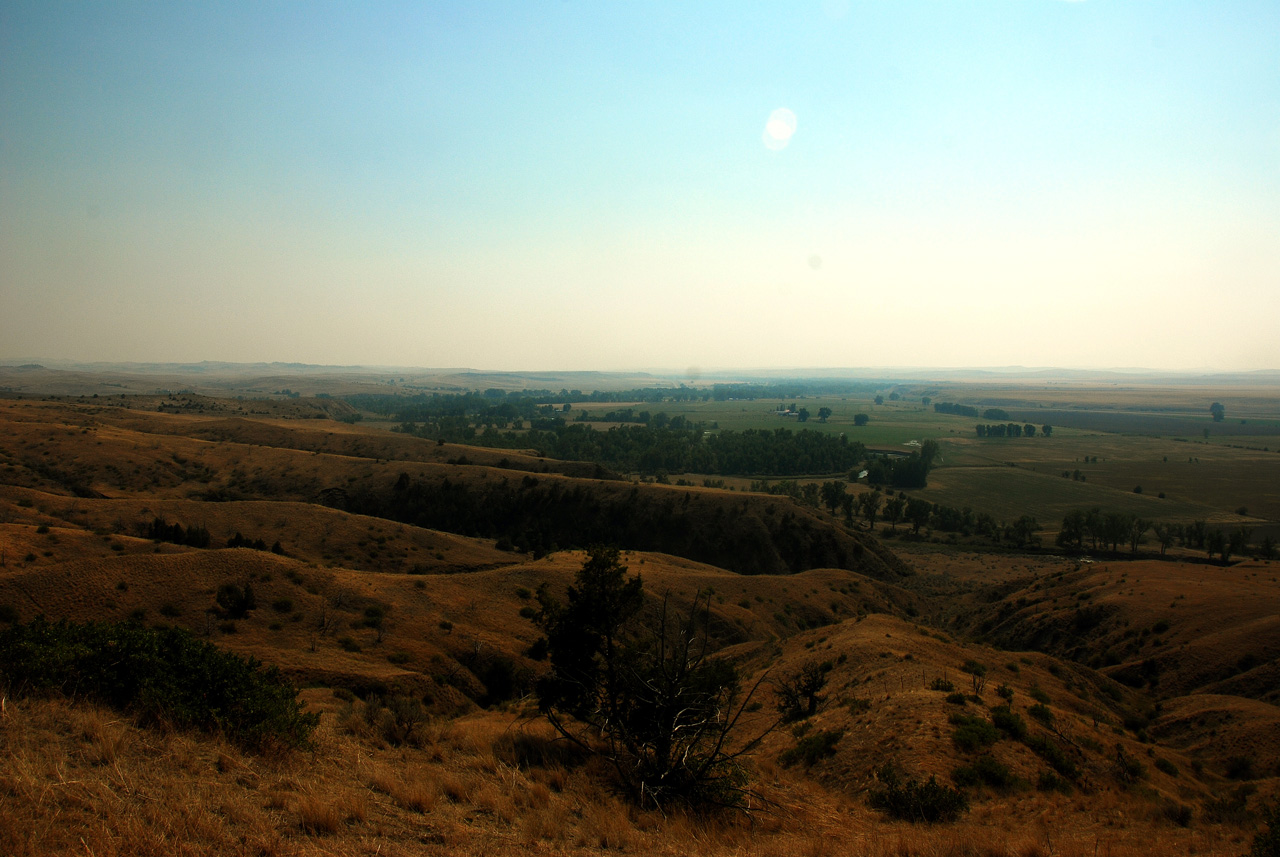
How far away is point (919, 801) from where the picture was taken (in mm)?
14641

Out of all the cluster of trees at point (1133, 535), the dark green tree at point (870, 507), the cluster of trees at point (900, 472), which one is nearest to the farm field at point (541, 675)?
the cluster of trees at point (1133, 535)

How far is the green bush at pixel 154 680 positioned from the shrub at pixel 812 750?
48.6 ft

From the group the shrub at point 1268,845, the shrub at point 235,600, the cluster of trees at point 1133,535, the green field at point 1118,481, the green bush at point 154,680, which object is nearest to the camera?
the shrub at point 1268,845

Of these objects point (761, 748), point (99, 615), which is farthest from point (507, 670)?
point (99, 615)

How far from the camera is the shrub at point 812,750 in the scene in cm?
1961

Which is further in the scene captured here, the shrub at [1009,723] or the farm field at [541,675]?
the shrub at [1009,723]

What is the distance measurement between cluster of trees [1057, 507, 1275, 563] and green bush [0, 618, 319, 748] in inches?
4637

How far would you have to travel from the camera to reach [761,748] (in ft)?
70.6

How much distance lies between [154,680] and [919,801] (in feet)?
58.6

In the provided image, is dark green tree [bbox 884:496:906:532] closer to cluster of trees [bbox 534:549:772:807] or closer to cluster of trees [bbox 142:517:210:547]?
cluster of trees [bbox 534:549:772:807]

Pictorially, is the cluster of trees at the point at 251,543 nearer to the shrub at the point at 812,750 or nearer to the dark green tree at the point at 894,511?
the shrub at the point at 812,750

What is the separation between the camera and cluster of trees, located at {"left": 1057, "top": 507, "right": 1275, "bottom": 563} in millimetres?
91312

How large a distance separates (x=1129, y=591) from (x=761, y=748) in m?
45.3

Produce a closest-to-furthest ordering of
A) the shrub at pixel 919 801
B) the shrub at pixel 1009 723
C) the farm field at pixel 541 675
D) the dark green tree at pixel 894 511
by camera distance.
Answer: the farm field at pixel 541 675, the shrub at pixel 919 801, the shrub at pixel 1009 723, the dark green tree at pixel 894 511
